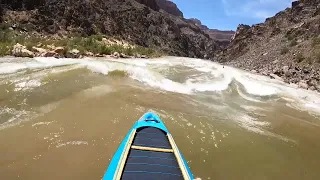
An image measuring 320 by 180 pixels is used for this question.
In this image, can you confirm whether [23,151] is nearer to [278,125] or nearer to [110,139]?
[110,139]

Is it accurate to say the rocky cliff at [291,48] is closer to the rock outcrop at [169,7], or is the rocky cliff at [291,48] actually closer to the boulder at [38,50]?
the boulder at [38,50]

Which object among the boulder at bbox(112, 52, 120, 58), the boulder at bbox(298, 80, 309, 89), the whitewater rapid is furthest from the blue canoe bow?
the boulder at bbox(112, 52, 120, 58)

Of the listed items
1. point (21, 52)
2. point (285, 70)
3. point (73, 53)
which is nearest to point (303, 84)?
point (285, 70)


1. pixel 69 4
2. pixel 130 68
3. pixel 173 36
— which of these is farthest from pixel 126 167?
pixel 173 36

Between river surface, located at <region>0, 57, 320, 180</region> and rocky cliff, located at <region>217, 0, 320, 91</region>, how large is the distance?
5.45m

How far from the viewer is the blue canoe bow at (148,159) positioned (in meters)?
4.22

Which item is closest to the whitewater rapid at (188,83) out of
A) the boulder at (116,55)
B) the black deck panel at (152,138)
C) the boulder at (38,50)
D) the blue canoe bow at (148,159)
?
the boulder at (38,50)

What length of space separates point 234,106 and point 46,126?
6099 mm

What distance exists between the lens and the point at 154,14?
63.4 metres

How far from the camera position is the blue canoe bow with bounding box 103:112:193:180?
13.9 feet

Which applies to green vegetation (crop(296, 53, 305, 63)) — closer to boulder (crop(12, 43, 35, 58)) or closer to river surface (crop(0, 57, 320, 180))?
river surface (crop(0, 57, 320, 180))

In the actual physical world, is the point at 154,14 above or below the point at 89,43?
above

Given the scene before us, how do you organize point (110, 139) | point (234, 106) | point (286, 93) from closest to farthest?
point (110, 139), point (234, 106), point (286, 93)

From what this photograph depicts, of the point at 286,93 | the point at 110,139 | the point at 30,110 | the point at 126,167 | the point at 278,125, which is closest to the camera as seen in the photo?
the point at 126,167
